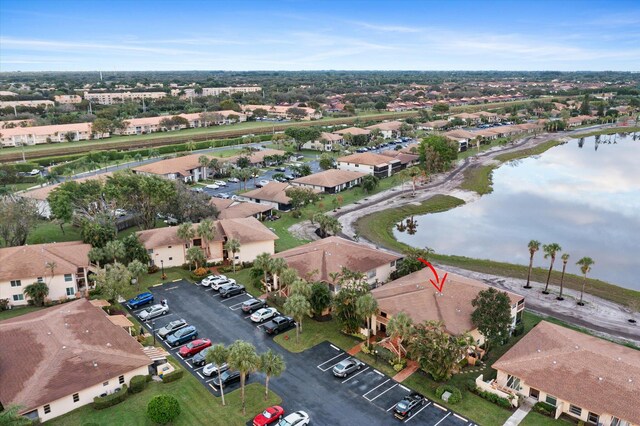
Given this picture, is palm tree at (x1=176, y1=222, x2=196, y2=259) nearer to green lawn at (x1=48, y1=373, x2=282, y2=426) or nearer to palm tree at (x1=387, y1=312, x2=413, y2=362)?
green lawn at (x1=48, y1=373, x2=282, y2=426)

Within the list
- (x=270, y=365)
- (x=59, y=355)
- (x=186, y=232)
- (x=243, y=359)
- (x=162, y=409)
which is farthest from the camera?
(x=186, y=232)

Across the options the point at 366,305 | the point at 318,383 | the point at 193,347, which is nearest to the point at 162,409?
the point at 193,347

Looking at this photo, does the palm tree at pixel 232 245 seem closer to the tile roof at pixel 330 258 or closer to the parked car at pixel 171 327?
the tile roof at pixel 330 258

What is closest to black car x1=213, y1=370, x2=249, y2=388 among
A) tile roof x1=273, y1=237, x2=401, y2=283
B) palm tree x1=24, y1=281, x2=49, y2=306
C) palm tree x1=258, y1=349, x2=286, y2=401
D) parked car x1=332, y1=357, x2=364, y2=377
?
palm tree x1=258, y1=349, x2=286, y2=401

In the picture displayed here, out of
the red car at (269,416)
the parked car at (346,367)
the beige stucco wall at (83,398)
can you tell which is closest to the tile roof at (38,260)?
the beige stucco wall at (83,398)

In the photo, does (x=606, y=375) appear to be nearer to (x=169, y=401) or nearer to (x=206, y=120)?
(x=169, y=401)

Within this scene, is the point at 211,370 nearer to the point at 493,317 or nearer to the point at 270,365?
the point at 270,365
